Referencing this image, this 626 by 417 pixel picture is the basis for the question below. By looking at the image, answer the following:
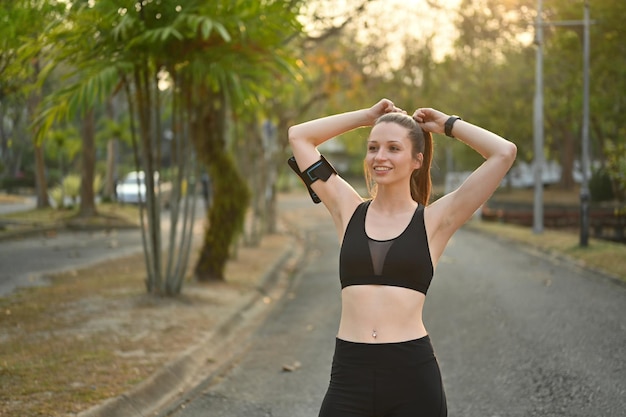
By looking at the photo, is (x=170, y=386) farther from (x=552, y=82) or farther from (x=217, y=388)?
(x=552, y=82)

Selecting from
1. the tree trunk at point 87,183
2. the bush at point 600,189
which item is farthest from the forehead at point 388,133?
the bush at point 600,189

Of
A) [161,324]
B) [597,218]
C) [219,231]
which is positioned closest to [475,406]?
[161,324]

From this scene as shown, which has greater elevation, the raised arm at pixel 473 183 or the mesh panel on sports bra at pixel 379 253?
the raised arm at pixel 473 183

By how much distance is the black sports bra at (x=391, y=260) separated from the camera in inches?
141

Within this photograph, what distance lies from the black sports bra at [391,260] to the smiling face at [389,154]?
22cm

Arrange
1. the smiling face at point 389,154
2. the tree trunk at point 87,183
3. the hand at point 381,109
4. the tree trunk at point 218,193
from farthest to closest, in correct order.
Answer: the tree trunk at point 87,183 < the tree trunk at point 218,193 < the hand at point 381,109 < the smiling face at point 389,154

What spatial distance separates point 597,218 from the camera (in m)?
29.2

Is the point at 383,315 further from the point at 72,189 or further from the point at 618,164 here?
the point at 72,189

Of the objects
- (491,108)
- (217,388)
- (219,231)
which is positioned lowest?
(217,388)

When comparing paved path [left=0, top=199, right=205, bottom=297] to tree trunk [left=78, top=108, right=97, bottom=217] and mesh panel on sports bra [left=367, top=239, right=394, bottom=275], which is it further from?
mesh panel on sports bra [left=367, top=239, right=394, bottom=275]

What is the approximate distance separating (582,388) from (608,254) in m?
13.0

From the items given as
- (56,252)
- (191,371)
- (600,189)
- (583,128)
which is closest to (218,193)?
(191,371)

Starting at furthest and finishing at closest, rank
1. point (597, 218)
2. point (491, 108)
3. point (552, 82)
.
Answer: point (491, 108), point (552, 82), point (597, 218)

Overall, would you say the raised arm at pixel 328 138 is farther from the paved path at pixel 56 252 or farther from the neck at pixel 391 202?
the paved path at pixel 56 252
